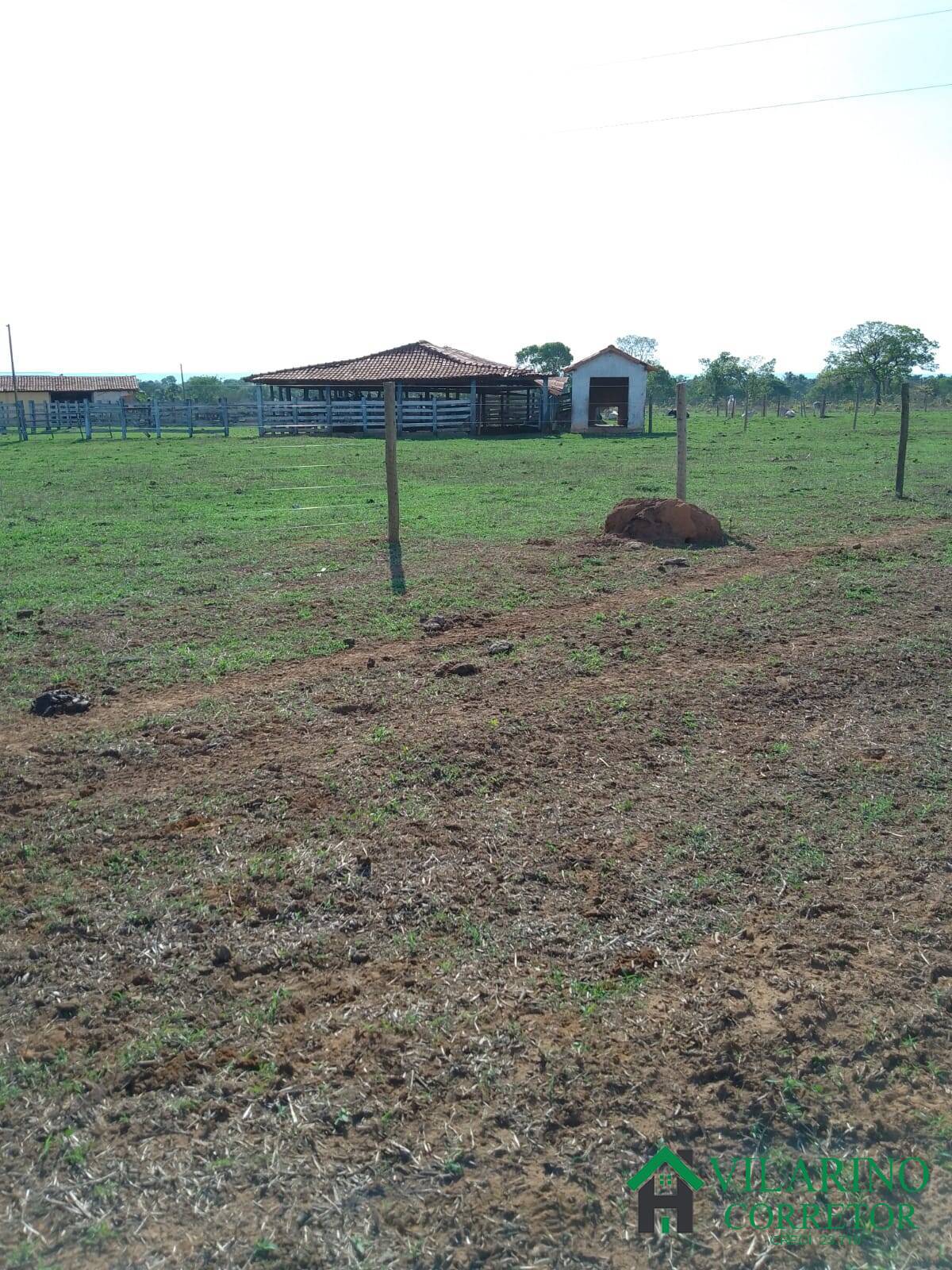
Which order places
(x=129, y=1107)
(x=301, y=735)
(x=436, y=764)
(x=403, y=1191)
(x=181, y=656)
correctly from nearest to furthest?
(x=403, y=1191)
(x=129, y=1107)
(x=436, y=764)
(x=301, y=735)
(x=181, y=656)

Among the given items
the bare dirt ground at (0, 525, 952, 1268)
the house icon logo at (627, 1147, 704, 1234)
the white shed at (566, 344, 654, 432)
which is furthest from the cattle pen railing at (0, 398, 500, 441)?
the house icon logo at (627, 1147, 704, 1234)

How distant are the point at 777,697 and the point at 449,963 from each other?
3.61 metres

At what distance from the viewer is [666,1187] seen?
2.75 meters

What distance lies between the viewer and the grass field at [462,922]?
108 inches

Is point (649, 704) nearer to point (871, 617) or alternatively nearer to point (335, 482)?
point (871, 617)

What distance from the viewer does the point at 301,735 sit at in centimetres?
596

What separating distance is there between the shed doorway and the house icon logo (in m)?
42.6

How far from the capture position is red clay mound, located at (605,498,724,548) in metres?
12.1

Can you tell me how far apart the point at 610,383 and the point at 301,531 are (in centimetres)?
3390

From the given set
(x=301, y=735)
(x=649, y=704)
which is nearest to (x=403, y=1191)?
(x=301, y=735)

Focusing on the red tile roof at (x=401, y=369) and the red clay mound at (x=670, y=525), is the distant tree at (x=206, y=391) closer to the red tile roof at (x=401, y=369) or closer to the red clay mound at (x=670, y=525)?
the red tile roof at (x=401, y=369)

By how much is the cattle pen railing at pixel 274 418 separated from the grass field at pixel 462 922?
31.6 metres
